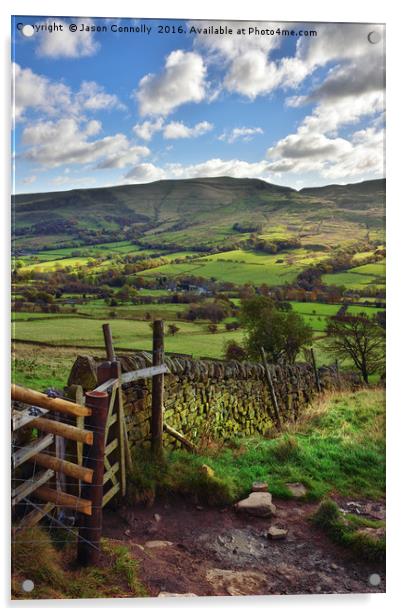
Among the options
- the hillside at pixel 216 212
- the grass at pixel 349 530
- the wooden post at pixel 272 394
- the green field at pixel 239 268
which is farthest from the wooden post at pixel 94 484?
the wooden post at pixel 272 394

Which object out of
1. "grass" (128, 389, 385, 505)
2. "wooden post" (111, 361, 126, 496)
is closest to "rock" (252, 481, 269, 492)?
"grass" (128, 389, 385, 505)

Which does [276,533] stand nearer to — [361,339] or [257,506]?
[257,506]

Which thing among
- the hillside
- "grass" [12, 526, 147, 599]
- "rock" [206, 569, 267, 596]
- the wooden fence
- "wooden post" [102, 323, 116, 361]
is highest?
the hillside

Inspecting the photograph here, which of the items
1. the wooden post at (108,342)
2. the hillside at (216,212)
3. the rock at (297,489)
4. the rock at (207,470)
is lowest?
the rock at (297,489)

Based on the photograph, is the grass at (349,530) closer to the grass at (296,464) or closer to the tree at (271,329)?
the grass at (296,464)

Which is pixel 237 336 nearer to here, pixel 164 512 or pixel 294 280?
pixel 294 280

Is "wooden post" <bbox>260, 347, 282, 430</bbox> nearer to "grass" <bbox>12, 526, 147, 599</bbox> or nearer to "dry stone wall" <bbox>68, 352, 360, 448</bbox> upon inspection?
"dry stone wall" <bbox>68, 352, 360, 448</bbox>

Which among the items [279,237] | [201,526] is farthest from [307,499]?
[279,237]
